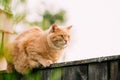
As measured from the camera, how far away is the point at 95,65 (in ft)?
6.60

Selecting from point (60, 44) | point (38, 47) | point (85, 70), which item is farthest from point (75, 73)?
point (60, 44)

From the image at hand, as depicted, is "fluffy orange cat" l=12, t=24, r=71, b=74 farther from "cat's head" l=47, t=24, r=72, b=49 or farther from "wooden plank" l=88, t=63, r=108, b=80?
"wooden plank" l=88, t=63, r=108, b=80

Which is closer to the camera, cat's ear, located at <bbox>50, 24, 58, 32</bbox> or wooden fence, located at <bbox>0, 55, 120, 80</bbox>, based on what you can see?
wooden fence, located at <bbox>0, 55, 120, 80</bbox>

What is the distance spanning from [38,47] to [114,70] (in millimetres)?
1203

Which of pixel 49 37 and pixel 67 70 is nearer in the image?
pixel 67 70

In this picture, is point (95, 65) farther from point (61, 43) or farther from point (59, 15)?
point (61, 43)

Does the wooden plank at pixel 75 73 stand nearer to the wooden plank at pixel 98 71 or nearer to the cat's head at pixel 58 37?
the wooden plank at pixel 98 71

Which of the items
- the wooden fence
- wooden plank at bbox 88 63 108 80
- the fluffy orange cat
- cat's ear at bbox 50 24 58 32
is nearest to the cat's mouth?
the fluffy orange cat

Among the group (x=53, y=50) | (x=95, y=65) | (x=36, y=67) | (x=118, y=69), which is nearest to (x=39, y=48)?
(x=53, y=50)

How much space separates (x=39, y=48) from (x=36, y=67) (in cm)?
43

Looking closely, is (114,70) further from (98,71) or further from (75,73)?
(75,73)

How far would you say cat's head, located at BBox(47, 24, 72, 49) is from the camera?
10.1 ft

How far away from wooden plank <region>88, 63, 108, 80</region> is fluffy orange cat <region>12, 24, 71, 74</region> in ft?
2.32

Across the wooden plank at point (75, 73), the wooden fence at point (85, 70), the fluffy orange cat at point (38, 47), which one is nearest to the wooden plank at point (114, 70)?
the wooden fence at point (85, 70)
